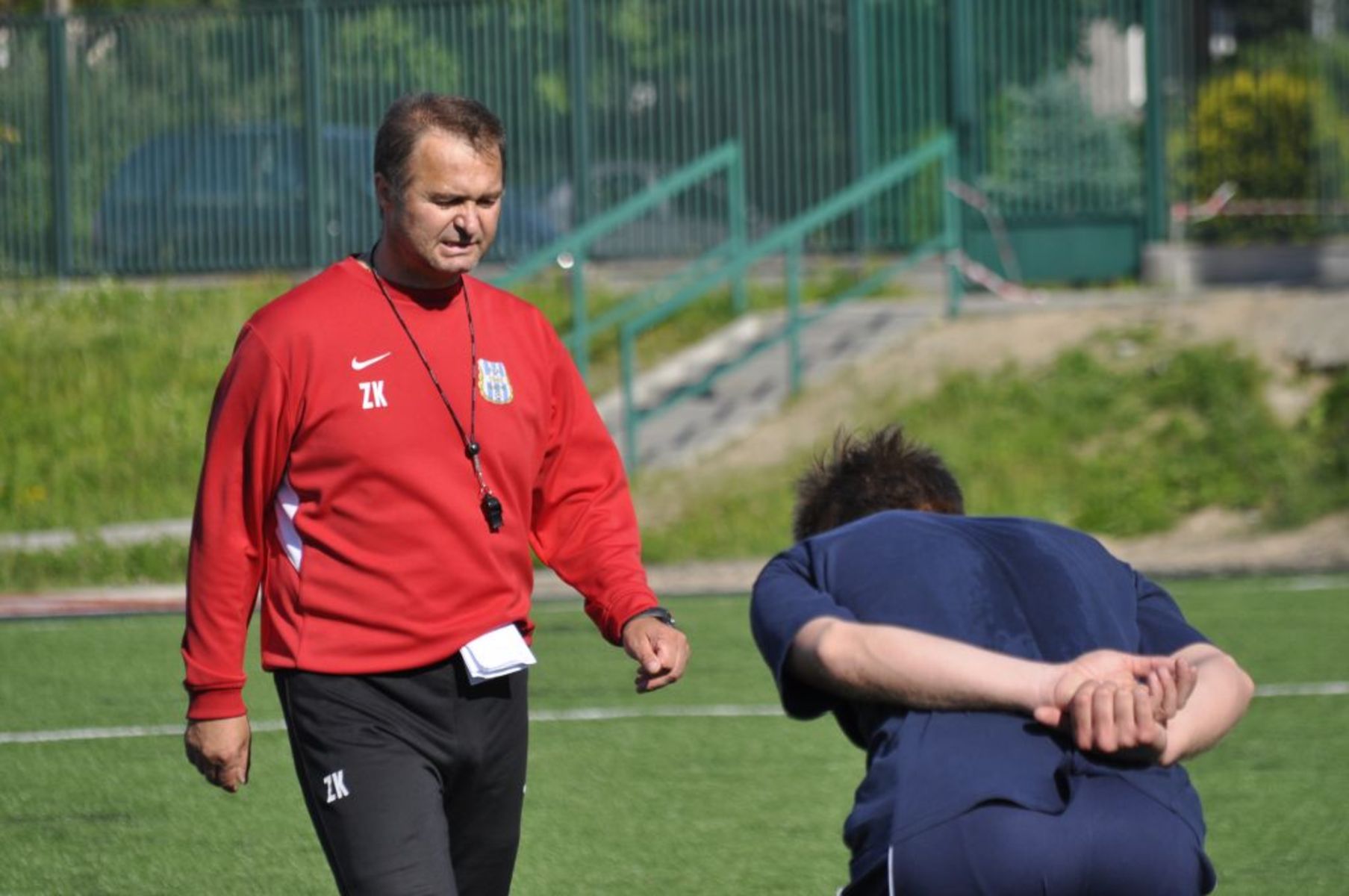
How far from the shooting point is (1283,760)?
801 centimetres

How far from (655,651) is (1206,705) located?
1247mm

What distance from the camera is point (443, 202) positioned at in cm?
409

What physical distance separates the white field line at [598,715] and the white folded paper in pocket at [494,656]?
4964 millimetres

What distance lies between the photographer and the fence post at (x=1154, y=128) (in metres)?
19.0

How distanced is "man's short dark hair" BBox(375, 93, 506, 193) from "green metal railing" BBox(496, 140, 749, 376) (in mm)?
12234

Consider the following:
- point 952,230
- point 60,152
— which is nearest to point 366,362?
point 952,230

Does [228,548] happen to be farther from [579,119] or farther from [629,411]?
[579,119]

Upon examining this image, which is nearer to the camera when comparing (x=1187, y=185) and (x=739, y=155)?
(x=739, y=155)

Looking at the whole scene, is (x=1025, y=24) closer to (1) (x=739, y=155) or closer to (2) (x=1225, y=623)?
(1) (x=739, y=155)

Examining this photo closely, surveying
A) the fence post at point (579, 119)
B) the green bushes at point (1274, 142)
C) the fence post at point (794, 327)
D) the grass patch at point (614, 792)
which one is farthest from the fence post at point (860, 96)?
the grass patch at point (614, 792)

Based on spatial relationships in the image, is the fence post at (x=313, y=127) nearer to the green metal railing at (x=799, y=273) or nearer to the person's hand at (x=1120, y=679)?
the green metal railing at (x=799, y=273)

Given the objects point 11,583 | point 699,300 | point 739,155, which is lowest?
point 11,583

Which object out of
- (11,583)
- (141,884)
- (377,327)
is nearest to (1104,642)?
(377,327)

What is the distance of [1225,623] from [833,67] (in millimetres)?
9810
